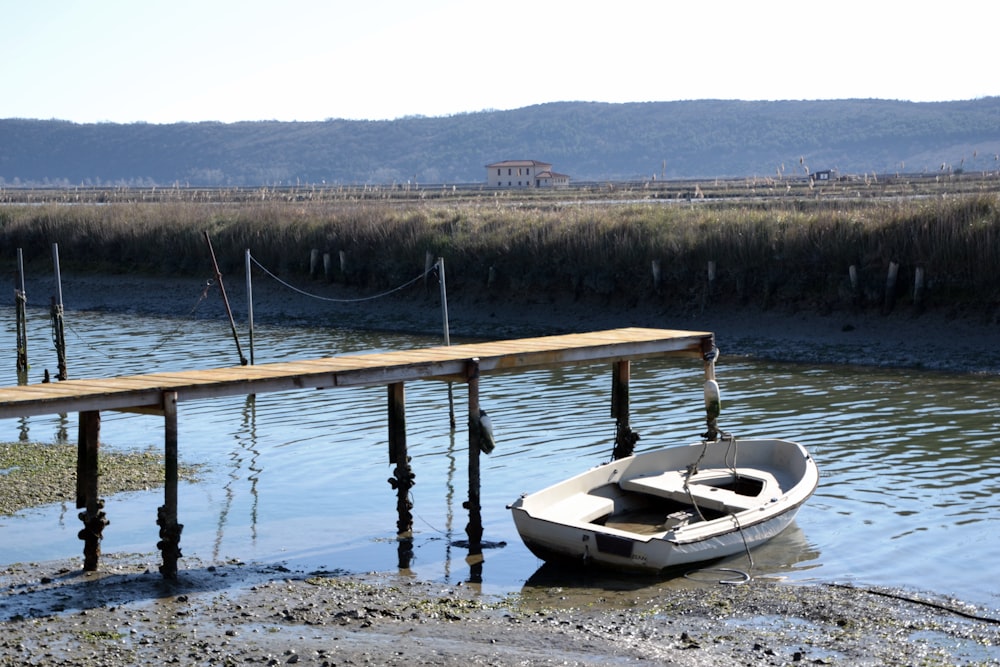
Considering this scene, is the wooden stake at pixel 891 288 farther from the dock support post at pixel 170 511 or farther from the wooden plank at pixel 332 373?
the dock support post at pixel 170 511

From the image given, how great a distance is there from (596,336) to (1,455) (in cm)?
845

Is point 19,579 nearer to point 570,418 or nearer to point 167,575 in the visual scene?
point 167,575

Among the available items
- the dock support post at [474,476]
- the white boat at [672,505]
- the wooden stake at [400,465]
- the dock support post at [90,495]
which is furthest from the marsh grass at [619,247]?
the dock support post at [90,495]

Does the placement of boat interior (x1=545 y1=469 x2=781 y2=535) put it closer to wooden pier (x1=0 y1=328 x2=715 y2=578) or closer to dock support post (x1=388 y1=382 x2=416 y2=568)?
wooden pier (x1=0 y1=328 x2=715 y2=578)

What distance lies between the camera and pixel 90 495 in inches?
514

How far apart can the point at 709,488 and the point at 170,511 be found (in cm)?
596

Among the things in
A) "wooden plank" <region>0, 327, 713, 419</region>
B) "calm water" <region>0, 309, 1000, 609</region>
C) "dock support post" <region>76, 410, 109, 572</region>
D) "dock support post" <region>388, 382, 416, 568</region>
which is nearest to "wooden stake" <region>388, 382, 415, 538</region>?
"dock support post" <region>388, 382, 416, 568</region>

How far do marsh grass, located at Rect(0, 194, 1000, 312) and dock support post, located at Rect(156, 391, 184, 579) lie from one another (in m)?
20.1

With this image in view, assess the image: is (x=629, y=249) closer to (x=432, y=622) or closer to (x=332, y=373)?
(x=332, y=373)

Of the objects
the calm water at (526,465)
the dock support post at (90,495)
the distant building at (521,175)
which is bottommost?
the calm water at (526,465)

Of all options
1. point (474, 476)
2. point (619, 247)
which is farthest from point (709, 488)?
point (619, 247)

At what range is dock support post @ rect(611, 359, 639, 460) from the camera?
17.0 m

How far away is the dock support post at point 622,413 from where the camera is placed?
17000mm

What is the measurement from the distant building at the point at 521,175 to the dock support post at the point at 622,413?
98.1 metres
